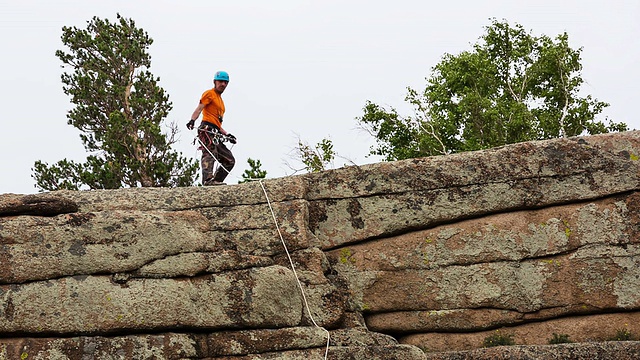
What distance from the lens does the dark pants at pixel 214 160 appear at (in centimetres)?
1523

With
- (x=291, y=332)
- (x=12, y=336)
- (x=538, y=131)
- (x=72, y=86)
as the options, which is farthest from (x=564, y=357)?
(x=72, y=86)

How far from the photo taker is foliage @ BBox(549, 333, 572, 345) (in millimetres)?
12406

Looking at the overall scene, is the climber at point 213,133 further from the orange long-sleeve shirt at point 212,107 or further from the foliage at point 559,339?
the foliage at point 559,339

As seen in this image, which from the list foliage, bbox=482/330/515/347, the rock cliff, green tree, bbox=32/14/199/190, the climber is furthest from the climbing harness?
green tree, bbox=32/14/199/190

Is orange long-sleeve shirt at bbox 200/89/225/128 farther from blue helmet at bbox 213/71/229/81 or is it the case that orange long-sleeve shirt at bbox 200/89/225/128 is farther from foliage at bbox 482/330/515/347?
foliage at bbox 482/330/515/347

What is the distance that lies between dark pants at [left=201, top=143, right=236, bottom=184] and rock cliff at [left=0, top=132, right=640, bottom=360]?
6.81ft

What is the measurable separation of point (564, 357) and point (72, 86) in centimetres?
3026

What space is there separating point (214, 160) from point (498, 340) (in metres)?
6.20

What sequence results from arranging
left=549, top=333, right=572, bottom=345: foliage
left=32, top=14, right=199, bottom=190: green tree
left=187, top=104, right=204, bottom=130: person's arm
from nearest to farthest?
left=549, top=333, right=572, bottom=345: foliage < left=187, top=104, right=204, bottom=130: person's arm < left=32, top=14, right=199, bottom=190: green tree

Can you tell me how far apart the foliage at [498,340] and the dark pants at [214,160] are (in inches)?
231

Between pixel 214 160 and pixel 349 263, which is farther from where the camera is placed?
pixel 214 160

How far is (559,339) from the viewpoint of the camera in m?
12.4

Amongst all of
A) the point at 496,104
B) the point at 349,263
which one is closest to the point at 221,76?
the point at 349,263

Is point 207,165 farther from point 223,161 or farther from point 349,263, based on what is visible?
point 349,263
